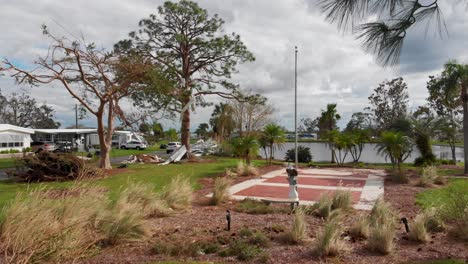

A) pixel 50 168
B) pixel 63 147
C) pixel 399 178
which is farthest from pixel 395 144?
pixel 63 147

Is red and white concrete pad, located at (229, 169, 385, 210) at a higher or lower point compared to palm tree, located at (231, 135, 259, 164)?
lower

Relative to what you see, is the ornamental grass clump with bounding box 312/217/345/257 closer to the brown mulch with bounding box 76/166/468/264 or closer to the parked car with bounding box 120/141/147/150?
the brown mulch with bounding box 76/166/468/264

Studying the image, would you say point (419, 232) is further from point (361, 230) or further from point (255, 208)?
point (255, 208)

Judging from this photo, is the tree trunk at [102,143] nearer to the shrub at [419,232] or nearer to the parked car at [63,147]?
the parked car at [63,147]

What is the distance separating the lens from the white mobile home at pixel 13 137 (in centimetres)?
3833

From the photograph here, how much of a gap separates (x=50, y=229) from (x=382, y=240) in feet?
14.3

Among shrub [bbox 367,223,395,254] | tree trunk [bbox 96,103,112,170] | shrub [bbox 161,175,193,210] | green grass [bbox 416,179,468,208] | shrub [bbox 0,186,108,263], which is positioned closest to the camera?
shrub [bbox 0,186,108,263]

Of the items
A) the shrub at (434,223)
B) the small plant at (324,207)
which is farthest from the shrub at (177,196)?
the shrub at (434,223)

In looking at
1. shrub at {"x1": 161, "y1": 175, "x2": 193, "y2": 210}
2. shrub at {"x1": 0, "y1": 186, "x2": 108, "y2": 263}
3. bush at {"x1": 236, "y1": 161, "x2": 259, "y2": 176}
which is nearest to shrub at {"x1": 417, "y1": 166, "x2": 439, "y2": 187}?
bush at {"x1": 236, "y1": 161, "x2": 259, "y2": 176}

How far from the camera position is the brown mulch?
201 inches

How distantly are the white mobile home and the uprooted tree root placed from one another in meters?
26.4

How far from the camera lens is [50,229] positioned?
4.70 m

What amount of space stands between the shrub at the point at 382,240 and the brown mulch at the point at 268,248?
0.34ft

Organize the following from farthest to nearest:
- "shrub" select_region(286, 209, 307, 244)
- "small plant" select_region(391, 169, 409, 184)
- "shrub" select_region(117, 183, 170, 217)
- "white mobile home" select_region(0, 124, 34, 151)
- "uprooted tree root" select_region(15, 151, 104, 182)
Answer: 1. "white mobile home" select_region(0, 124, 34, 151)
2. "uprooted tree root" select_region(15, 151, 104, 182)
3. "small plant" select_region(391, 169, 409, 184)
4. "shrub" select_region(117, 183, 170, 217)
5. "shrub" select_region(286, 209, 307, 244)
